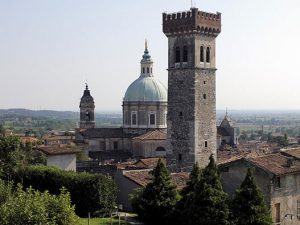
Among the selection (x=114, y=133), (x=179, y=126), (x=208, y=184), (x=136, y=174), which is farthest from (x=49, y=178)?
(x=114, y=133)

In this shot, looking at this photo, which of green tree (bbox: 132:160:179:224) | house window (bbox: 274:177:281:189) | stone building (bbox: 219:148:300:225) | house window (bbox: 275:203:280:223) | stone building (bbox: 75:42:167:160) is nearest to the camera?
green tree (bbox: 132:160:179:224)

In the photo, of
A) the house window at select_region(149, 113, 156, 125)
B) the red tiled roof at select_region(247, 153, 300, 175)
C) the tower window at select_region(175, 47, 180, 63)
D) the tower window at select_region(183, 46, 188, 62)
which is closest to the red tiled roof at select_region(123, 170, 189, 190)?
the red tiled roof at select_region(247, 153, 300, 175)

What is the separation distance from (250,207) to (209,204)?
220 cm

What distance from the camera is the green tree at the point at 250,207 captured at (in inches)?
1203

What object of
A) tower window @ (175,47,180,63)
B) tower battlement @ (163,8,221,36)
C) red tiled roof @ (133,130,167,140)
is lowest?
red tiled roof @ (133,130,167,140)

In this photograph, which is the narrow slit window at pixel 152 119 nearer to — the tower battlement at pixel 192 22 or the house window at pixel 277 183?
the tower battlement at pixel 192 22

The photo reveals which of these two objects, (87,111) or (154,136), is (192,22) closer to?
(154,136)

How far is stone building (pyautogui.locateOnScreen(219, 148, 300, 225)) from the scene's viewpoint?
35.0 meters

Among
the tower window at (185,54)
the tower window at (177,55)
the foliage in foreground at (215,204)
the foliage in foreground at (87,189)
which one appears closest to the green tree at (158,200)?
the foliage in foreground at (215,204)

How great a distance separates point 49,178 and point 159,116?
37.6m

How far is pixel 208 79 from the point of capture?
52625mm

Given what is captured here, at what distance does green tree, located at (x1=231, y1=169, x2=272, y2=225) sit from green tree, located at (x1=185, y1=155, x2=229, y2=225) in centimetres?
73

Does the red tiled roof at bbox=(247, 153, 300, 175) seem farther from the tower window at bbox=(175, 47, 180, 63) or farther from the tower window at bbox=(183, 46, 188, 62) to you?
the tower window at bbox=(175, 47, 180, 63)

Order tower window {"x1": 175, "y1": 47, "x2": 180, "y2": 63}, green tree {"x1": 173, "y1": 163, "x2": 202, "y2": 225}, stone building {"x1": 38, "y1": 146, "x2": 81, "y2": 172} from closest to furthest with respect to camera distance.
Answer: green tree {"x1": 173, "y1": 163, "x2": 202, "y2": 225}, stone building {"x1": 38, "y1": 146, "x2": 81, "y2": 172}, tower window {"x1": 175, "y1": 47, "x2": 180, "y2": 63}
